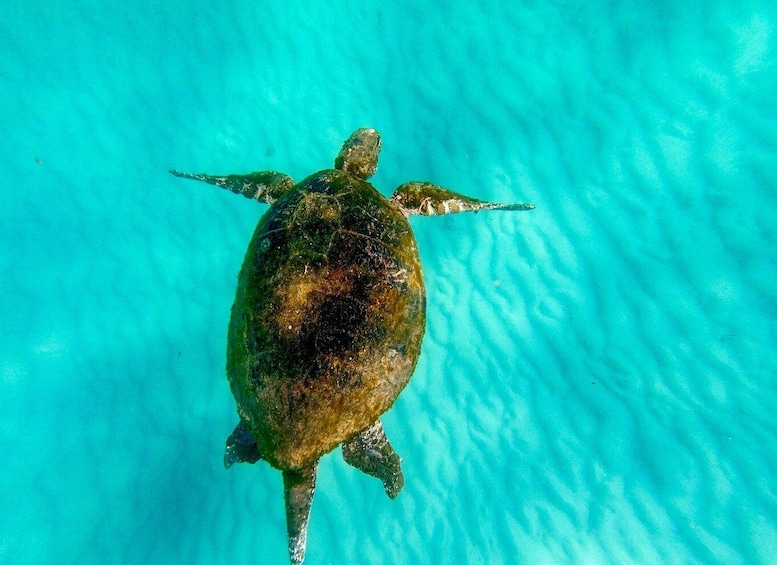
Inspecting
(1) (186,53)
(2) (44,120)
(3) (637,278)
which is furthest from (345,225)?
(2) (44,120)

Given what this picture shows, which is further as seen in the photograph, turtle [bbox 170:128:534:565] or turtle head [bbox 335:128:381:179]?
turtle head [bbox 335:128:381:179]

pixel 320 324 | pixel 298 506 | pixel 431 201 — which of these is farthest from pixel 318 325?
pixel 431 201

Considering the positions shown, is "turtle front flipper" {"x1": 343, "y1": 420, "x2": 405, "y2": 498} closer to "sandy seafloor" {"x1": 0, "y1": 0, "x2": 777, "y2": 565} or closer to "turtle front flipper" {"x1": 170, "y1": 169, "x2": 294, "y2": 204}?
"sandy seafloor" {"x1": 0, "y1": 0, "x2": 777, "y2": 565}

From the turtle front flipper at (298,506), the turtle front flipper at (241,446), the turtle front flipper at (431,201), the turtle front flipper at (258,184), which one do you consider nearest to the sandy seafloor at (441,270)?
the turtle front flipper at (431,201)

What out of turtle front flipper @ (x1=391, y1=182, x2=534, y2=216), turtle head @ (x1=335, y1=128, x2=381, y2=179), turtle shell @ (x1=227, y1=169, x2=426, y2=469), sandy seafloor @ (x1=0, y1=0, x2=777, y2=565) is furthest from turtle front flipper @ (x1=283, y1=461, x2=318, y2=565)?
turtle head @ (x1=335, y1=128, x2=381, y2=179)

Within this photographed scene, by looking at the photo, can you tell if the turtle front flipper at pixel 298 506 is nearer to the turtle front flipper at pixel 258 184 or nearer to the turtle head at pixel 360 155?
the turtle front flipper at pixel 258 184

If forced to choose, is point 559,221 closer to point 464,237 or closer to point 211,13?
point 464,237

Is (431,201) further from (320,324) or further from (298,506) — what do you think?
(298,506)
